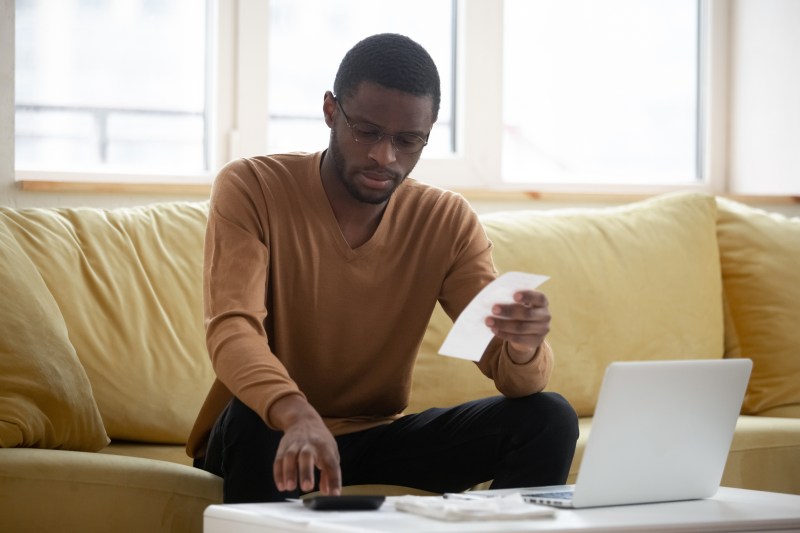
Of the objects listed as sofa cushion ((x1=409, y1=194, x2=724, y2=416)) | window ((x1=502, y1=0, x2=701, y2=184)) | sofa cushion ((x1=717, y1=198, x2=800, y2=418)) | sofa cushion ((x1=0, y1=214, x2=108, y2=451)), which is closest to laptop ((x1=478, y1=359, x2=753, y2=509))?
sofa cushion ((x1=0, y1=214, x2=108, y2=451))

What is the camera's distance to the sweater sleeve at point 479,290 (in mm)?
1732

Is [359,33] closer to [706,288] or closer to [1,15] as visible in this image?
[1,15]

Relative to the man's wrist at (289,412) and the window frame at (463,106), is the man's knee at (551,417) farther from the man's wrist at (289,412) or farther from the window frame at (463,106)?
the window frame at (463,106)

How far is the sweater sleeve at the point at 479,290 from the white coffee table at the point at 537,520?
35 cm

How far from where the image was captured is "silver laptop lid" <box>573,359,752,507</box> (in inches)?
53.1

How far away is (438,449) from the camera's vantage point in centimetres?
179

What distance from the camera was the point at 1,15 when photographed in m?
2.63

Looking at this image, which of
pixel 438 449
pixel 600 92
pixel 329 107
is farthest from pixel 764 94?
pixel 438 449

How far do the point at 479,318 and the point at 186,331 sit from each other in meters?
0.92

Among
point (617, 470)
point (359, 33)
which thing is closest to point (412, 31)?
point (359, 33)

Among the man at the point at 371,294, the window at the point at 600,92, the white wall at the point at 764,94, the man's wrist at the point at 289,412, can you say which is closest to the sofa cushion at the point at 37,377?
the man at the point at 371,294

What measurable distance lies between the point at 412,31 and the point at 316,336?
5.32 ft

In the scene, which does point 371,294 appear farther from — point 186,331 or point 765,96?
point 765,96

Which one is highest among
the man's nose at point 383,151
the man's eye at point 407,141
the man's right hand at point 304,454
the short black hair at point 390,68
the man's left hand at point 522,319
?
the short black hair at point 390,68
